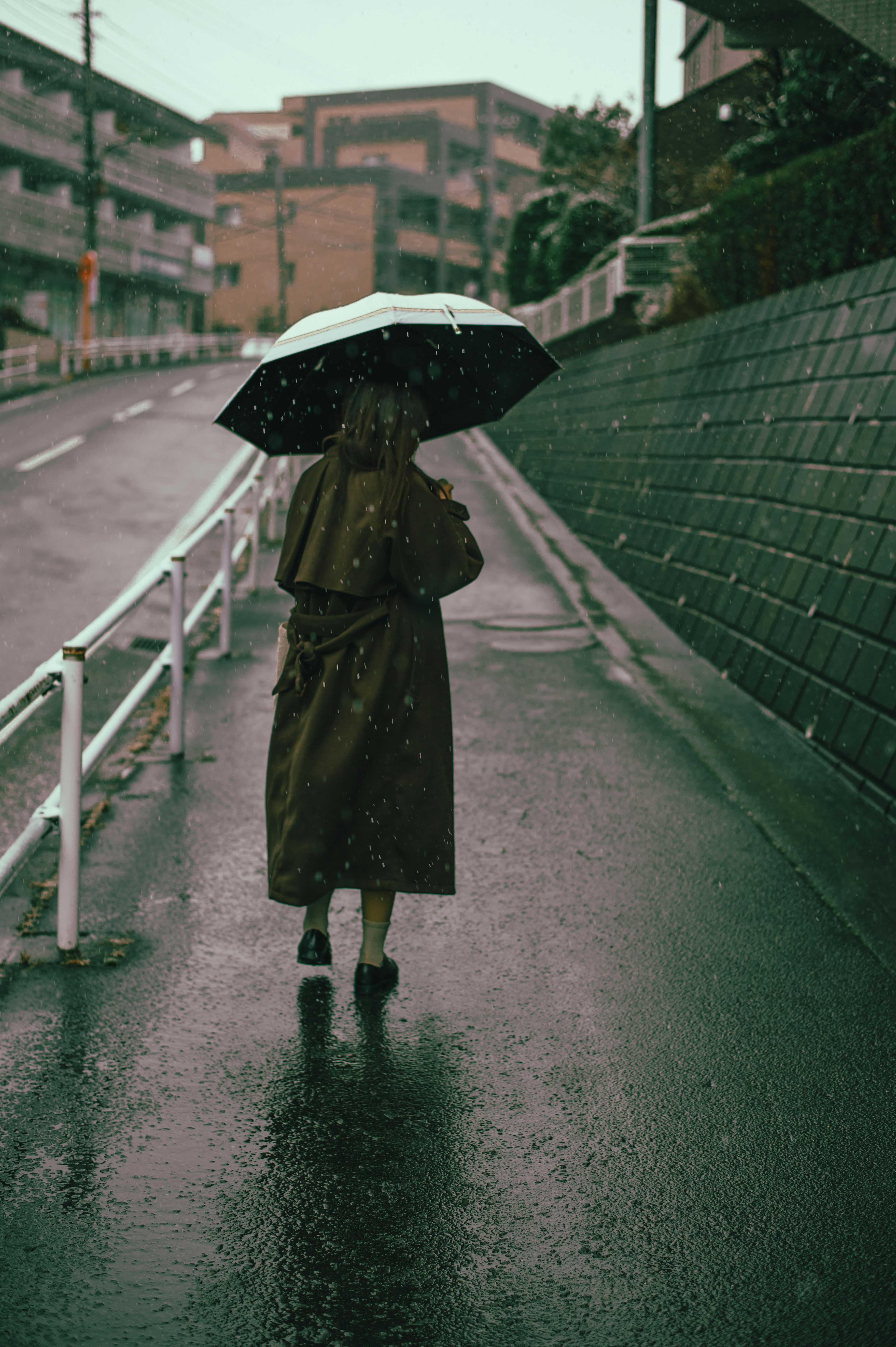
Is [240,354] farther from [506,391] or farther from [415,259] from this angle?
[506,391]

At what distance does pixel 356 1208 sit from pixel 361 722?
1391 mm

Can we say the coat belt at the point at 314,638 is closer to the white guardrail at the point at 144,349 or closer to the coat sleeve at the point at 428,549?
the coat sleeve at the point at 428,549

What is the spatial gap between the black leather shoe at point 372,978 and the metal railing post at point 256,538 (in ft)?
23.3

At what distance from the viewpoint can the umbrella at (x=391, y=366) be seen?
3.46 m

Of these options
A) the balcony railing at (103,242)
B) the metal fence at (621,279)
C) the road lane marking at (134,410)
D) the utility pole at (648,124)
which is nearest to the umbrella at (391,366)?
the metal fence at (621,279)

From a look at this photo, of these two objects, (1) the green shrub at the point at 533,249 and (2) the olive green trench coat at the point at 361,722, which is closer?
(2) the olive green trench coat at the point at 361,722

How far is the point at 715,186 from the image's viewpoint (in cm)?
1574

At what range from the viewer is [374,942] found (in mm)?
3789

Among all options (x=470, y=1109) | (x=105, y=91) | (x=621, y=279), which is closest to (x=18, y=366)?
(x=105, y=91)

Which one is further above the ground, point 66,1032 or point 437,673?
point 437,673

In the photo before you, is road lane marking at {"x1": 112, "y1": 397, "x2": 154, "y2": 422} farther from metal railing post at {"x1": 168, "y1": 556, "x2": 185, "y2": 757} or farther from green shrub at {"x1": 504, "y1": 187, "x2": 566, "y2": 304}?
metal railing post at {"x1": 168, "y1": 556, "x2": 185, "y2": 757}

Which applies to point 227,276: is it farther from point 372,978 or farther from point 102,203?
point 372,978

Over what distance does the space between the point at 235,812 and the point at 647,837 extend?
1.85m

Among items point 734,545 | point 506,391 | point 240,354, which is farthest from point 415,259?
point 506,391
